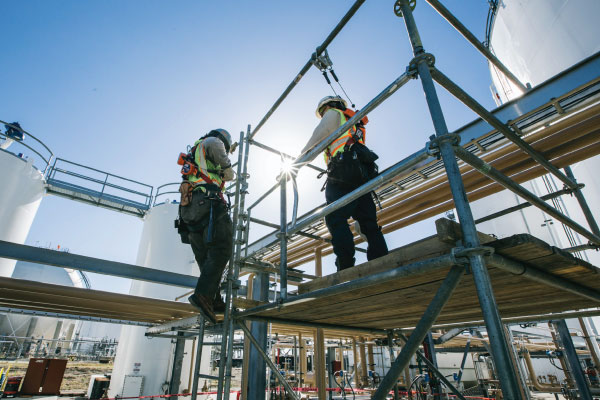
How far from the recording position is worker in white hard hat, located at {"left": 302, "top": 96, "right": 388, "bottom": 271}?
3.37 metres

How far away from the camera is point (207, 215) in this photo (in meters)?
3.74

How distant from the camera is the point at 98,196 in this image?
14180 mm

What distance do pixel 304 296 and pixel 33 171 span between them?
46.0ft

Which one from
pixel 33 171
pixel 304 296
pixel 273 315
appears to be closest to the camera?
pixel 304 296

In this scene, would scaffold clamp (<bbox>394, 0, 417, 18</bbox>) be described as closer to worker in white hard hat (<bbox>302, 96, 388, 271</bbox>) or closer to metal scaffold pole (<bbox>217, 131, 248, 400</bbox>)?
worker in white hard hat (<bbox>302, 96, 388, 271</bbox>)

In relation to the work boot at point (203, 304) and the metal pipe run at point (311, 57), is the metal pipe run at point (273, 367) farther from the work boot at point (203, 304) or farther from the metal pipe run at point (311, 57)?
the metal pipe run at point (311, 57)

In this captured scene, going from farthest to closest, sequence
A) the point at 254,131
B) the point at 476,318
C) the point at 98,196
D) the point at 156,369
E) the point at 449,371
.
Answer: the point at 449,371, the point at 98,196, the point at 156,369, the point at 254,131, the point at 476,318

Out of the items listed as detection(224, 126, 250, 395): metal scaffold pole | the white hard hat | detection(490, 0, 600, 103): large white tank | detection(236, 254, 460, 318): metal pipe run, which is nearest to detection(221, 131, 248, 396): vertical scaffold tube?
detection(224, 126, 250, 395): metal scaffold pole

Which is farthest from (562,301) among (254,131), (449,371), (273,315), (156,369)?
(449,371)

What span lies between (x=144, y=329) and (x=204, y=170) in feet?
27.4

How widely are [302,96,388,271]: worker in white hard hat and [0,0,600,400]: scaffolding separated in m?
0.44

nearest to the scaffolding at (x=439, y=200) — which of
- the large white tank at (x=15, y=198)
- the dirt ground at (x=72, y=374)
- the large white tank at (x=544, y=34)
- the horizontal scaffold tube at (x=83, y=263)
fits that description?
the horizontal scaffold tube at (x=83, y=263)

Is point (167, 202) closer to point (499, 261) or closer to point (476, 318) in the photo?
point (476, 318)

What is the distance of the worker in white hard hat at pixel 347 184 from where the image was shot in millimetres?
3373
